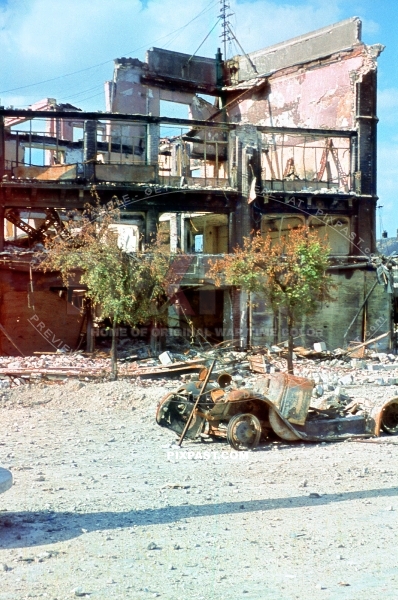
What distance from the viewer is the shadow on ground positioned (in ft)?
20.0

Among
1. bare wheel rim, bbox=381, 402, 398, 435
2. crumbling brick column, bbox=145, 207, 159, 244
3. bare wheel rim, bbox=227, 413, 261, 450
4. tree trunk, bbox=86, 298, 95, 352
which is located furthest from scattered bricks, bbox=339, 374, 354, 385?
crumbling brick column, bbox=145, 207, 159, 244

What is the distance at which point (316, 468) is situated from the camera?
9.15 meters

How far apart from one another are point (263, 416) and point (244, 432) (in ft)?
1.60

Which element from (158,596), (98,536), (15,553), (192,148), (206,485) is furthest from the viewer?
(192,148)

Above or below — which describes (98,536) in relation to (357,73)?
below

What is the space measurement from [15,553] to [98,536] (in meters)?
0.75

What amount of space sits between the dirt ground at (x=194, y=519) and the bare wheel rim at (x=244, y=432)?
0.16 metres

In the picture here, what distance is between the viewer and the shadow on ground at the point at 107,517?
6101mm

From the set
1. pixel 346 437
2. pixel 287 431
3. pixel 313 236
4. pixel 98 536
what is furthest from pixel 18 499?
pixel 313 236

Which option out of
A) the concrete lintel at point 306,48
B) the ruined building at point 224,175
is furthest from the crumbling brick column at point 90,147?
the concrete lintel at point 306,48

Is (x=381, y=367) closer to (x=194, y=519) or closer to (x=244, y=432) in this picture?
(x=244, y=432)

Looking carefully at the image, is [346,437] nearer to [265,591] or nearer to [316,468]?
[316,468]

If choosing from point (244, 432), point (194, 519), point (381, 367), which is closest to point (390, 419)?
point (244, 432)

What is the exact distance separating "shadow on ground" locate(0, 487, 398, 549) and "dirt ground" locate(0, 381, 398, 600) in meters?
0.02
